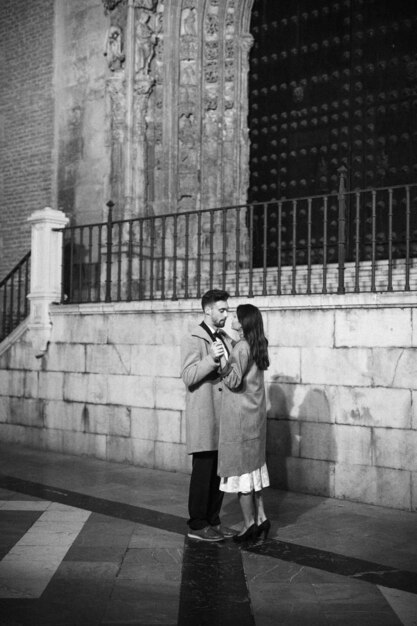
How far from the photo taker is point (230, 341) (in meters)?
6.36

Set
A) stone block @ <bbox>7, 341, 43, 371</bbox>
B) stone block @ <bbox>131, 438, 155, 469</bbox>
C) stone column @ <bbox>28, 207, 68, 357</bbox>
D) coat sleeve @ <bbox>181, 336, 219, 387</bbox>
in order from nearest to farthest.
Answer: coat sleeve @ <bbox>181, 336, 219, 387</bbox> → stone block @ <bbox>131, 438, 155, 469</bbox> → stone column @ <bbox>28, 207, 68, 357</bbox> → stone block @ <bbox>7, 341, 43, 371</bbox>

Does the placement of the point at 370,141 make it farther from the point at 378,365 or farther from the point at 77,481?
the point at 77,481

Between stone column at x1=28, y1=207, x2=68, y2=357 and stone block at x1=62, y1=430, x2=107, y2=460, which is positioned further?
stone column at x1=28, y1=207, x2=68, y2=357

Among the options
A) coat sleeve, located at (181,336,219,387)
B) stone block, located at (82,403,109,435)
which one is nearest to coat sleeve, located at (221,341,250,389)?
coat sleeve, located at (181,336,219,387)

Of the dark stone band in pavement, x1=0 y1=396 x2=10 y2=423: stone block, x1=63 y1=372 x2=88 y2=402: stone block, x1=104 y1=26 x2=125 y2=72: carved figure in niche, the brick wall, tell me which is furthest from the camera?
the brick wall

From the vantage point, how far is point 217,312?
615 cm

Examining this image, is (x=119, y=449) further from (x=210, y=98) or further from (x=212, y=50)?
(x=212, y=50)

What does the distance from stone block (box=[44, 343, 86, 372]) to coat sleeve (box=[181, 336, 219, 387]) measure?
441 cm

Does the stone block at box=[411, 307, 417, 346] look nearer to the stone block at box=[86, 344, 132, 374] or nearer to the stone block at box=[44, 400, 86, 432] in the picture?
the stone block at box=[86, 344, 132, 374]

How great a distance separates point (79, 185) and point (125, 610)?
10.2 meters

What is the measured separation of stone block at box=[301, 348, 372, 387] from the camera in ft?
24.9

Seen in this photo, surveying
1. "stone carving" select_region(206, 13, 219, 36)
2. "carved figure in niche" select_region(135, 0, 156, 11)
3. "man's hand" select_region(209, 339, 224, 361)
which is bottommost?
"man's hand" select_region(209, 339, 224, 361)

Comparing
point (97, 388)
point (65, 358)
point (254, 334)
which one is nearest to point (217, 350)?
point (254, 334)

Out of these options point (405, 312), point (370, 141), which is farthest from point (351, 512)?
point (370, 141)
